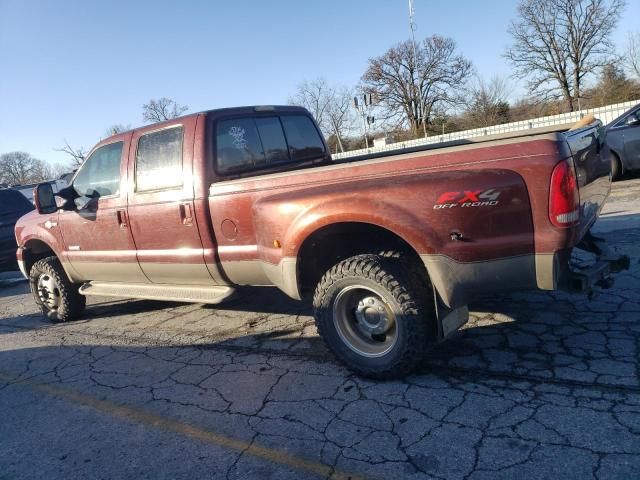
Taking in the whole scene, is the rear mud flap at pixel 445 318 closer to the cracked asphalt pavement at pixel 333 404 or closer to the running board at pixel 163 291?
the cracked asphalt pavement at pixel 333 404

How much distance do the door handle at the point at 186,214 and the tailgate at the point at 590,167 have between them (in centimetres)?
296

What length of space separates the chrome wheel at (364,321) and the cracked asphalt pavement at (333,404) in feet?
0.85

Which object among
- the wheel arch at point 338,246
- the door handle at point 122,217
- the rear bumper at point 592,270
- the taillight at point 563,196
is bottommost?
the rear bumper at point 592,270

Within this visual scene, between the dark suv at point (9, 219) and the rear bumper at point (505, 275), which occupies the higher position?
the dark suv at point (9, 219)

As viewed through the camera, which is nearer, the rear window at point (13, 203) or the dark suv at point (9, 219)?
the dark suv at point (9, 219)

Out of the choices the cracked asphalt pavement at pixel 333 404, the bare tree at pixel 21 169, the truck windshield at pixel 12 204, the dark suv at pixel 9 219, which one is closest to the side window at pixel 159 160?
the cracked asphalt pavement at pixel 333 404

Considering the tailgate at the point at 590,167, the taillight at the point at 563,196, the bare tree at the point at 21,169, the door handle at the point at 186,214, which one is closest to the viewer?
the taillight at the point at 563,196

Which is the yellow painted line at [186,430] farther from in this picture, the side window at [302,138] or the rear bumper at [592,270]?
the side window at [302,138]

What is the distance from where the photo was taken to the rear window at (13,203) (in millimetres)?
9617

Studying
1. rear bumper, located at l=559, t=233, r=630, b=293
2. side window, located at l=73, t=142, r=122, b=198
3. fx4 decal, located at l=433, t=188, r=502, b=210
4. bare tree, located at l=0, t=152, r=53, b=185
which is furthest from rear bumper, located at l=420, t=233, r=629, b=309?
bare tree, located at l=0, t=152, r=53, b=185

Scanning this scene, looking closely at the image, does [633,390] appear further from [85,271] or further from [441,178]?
[85,271]

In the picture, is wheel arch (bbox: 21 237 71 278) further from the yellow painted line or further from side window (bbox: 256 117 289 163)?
side window (bbox: 256 117 289 163)

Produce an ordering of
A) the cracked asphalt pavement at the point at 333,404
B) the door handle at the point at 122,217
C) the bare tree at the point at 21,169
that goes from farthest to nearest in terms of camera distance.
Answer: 1. the bare tree at the point at 21,169
2. the door handle at the point at 122,217
3. the cracked asphalt pavement at the point at 333,404

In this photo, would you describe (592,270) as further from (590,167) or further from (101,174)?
(101,174)
